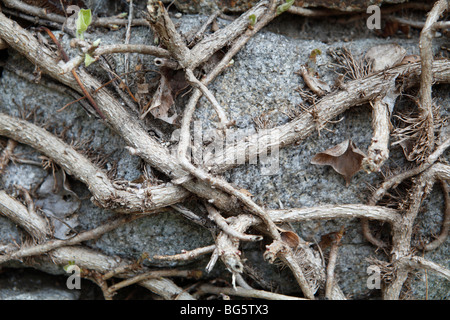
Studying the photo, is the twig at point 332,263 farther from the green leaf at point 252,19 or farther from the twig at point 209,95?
the green leaf at point 252,19

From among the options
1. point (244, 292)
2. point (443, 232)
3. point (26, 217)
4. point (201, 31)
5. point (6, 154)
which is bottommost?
point (244, 292)

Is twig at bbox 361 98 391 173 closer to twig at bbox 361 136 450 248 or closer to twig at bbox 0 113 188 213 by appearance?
twig at bbox 361 136 450 248

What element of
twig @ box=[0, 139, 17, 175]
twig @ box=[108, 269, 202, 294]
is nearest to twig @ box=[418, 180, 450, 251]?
twig @ box=[108, 269, 202, 294]

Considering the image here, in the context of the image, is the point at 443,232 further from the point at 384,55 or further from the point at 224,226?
the point at 224,226

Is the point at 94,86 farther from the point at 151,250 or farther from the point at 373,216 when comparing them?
the point at 373,216

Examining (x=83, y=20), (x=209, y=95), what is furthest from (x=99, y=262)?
(x=83, y=20)
